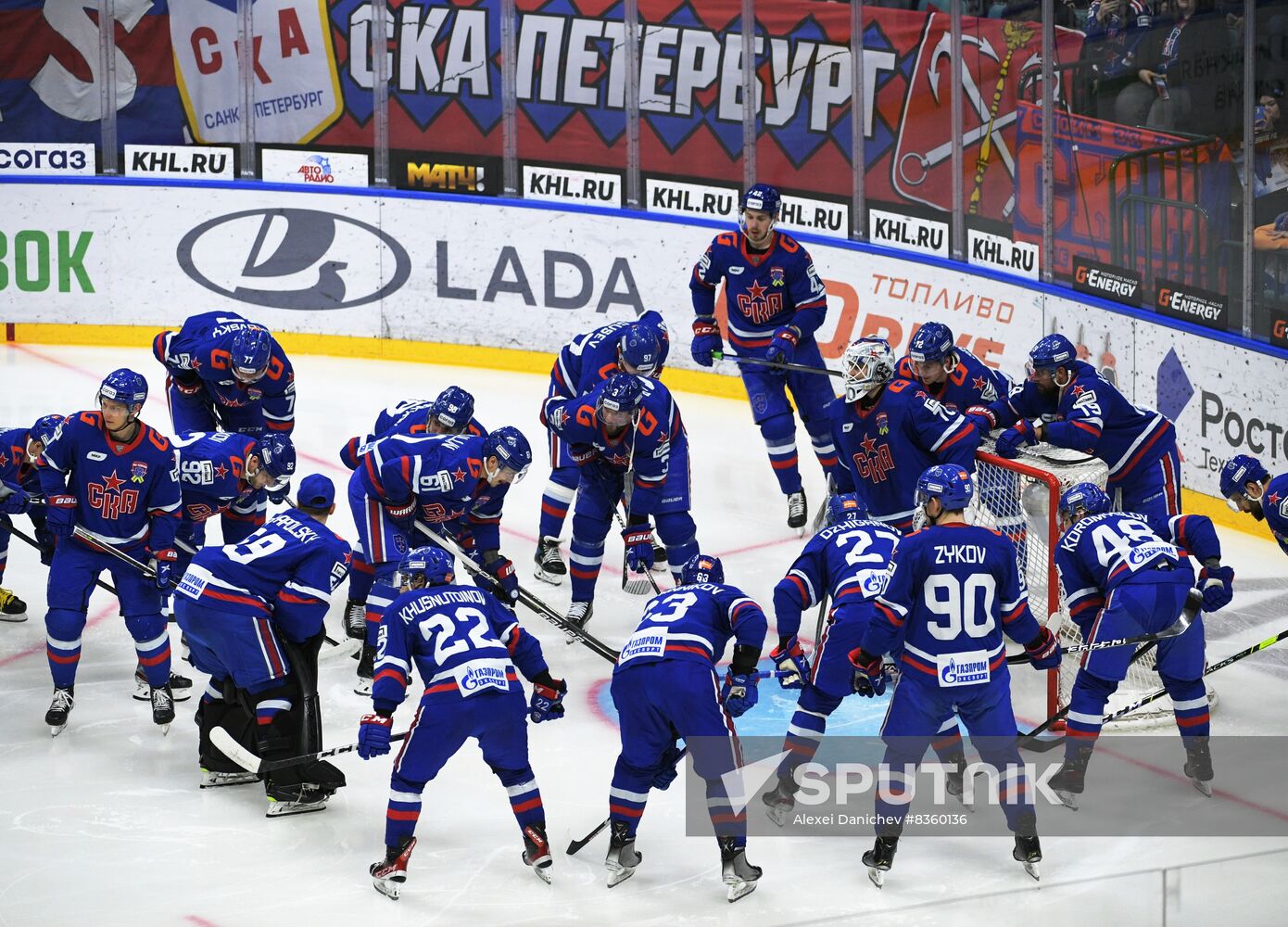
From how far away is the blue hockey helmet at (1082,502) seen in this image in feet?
Result: 20.8

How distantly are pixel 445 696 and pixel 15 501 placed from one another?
2.49 m

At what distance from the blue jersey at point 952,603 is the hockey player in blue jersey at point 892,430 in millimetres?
1507

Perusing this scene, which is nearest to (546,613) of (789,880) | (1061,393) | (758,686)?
(758,686)

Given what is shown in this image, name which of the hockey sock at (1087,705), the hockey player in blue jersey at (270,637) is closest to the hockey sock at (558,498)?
the hockey player in blue jersey at (270,637)

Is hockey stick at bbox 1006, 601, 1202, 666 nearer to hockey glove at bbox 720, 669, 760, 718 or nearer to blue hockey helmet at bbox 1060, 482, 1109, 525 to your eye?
blue hockey helmet at bbox 1060, 482, 1109, 525

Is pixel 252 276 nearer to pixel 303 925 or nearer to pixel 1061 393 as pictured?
pixel 1061 393

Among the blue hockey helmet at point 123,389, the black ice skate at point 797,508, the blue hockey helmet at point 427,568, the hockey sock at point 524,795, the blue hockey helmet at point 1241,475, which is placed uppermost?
the blue hockey helmet at point 123,389

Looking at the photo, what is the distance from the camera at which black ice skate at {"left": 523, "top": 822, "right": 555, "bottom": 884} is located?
221 inches

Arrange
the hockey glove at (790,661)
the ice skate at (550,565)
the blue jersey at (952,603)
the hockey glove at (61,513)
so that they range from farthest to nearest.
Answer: the ice skate at (550,565), the hockey glove at (61,513), the hockey glove at (790,661), the blue jersey at (952,603)

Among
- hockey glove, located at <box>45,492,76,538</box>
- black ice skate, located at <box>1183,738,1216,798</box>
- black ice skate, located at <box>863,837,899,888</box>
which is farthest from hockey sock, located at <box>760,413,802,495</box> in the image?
hockey glove, located at <box>45,492,76,538</box>

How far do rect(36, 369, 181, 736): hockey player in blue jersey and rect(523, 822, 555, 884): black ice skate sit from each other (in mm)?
1773

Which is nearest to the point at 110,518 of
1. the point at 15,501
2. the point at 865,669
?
the point at 15,501

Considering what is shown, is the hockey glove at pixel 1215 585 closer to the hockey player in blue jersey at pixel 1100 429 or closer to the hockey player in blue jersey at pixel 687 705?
the hockey player in blue jersey at pixel 1100 429

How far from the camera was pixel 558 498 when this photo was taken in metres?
8.16
